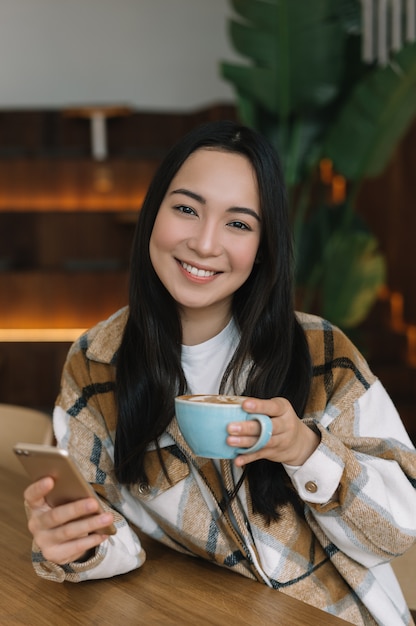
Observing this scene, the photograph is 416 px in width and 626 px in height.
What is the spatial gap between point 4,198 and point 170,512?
17.0 feet

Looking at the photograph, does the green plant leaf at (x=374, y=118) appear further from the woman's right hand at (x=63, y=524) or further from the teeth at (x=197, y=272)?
the woman's right hand at (x=63, y=524)

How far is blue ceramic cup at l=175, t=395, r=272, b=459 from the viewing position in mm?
900

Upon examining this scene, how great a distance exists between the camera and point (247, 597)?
1.04 metres

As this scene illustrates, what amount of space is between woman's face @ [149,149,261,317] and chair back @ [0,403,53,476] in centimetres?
60

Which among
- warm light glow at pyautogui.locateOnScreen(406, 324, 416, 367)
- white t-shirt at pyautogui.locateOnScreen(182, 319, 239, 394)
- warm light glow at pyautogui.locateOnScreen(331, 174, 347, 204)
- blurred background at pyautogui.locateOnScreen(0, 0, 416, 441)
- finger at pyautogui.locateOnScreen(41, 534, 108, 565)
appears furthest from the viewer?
warm light glow at pyautogui.locateOnScreen(331, 174, 347, 204)

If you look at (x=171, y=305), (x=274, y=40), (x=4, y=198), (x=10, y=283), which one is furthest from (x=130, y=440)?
(x=4, y=198)

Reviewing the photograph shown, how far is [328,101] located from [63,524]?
3.00 m

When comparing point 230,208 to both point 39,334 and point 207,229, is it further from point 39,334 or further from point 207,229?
point 39,334

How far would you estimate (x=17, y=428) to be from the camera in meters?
1.78

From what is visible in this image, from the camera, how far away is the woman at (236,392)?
46.2 inches

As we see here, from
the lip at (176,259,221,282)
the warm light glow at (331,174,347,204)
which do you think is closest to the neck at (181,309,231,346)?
the lip at (176,259,221,282)

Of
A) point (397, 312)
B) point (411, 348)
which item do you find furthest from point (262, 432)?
point (397, 312)

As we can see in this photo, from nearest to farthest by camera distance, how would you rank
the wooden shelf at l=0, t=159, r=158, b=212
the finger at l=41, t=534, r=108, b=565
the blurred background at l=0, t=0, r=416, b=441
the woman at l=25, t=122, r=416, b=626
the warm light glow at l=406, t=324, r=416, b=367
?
the finger at l=41, t=534, r=108, b=565
the woman at l=25, t=122, r=416, b=626
the blurred background at l=0, t=0, r=416, b=441
the warm light glow at l=406, t=324, r=416, b=367
the wooden shelf at l=0, t=159, r=158, b=212

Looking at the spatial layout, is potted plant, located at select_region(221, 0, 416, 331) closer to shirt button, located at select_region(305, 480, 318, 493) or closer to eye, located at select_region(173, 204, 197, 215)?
eye, located at select_region(173, 204, 197, 215)
